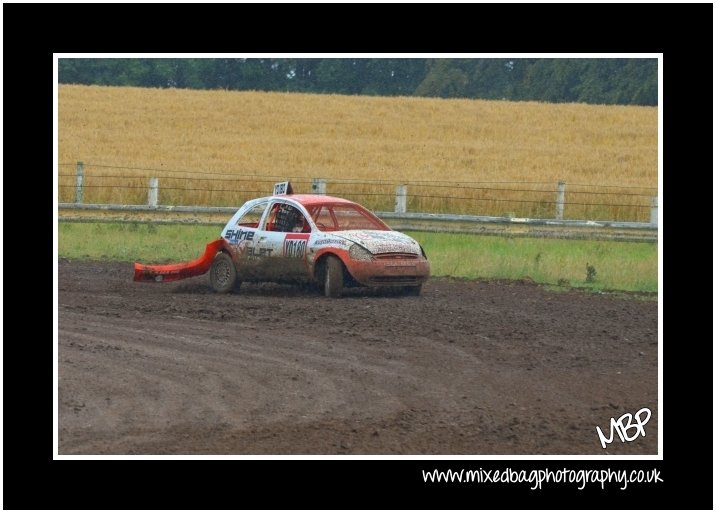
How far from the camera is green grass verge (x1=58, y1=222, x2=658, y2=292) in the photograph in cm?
1925

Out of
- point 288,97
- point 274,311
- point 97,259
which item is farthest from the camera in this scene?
point 288,97

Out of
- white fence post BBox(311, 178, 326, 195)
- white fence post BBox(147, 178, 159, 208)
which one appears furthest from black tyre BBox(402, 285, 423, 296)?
white fence post BBox(147, 178, 159, 208)

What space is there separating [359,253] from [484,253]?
23.2 feet

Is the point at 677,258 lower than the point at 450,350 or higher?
higher

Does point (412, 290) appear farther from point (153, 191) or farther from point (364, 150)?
point (364, 150)

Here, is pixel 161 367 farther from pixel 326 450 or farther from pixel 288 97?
pixel 288 97

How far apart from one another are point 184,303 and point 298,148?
89.3 ft

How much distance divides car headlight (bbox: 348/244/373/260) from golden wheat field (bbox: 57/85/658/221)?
34.6 feet

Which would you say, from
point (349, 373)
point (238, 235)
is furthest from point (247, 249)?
point (349, 373)

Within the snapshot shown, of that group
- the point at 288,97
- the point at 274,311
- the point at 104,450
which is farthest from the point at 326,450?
the point at 288,97

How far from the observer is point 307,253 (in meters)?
15.8

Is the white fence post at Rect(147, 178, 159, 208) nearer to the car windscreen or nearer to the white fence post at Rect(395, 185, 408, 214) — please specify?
the white fence post at Rect(395, 185, 408, 214)

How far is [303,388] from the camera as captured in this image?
32.6ft

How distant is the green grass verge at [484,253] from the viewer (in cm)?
1925
